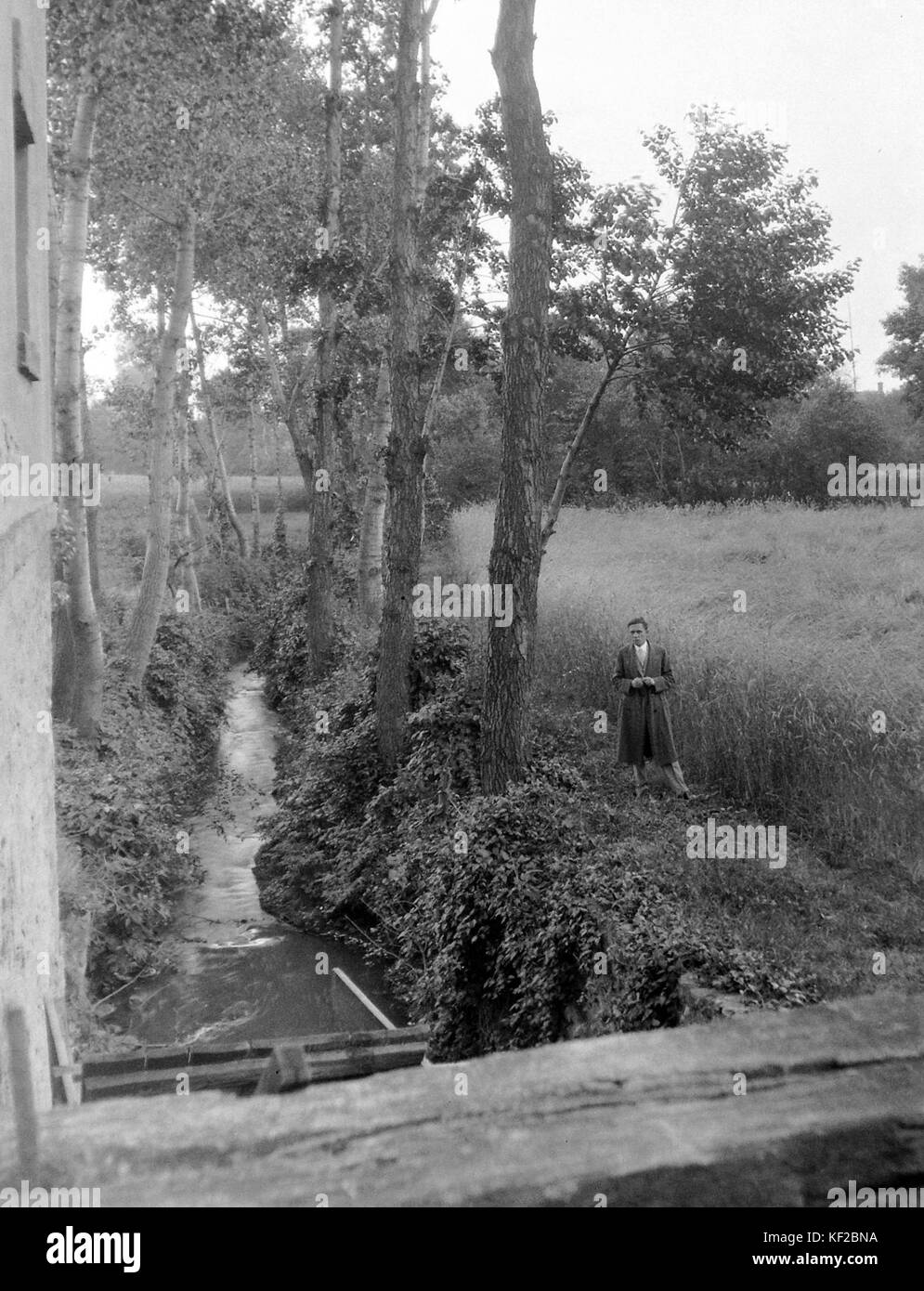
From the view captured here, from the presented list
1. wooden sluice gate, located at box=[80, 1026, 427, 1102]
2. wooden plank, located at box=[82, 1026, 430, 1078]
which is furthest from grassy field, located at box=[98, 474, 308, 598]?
wooden sluice gate, located at box=[80, 1026, 427, 1102]

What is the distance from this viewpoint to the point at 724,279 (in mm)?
14484

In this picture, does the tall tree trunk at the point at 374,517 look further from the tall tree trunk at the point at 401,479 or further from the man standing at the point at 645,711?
the man standing at the point at 645,711

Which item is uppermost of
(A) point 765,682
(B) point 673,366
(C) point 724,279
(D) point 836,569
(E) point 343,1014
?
(C) point 724,279

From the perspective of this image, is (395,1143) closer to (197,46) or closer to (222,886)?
(222,886)

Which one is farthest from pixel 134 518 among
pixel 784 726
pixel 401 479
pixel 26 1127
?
pixel 26 1127

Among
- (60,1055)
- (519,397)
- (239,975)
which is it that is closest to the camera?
(60,1055)

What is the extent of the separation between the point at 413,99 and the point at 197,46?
10.3ft

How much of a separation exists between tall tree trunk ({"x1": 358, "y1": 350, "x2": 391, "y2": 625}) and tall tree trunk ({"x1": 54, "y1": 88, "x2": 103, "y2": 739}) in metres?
6.72

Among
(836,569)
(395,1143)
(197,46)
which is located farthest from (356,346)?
(395,1143)

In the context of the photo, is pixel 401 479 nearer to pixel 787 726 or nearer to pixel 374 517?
pixel 374 517

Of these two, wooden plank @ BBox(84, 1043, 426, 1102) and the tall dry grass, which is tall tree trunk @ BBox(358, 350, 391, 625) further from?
wooden plank @ BBox(84, 1043, 426, 1102)

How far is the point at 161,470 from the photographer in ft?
52.9

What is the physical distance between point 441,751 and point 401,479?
3824mm

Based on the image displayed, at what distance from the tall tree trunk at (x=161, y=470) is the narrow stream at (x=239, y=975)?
294cm
